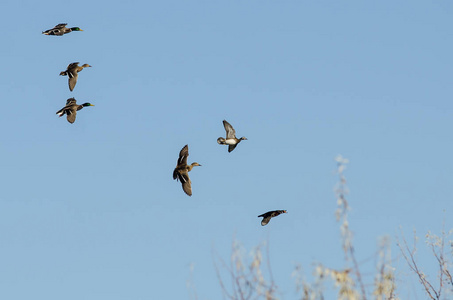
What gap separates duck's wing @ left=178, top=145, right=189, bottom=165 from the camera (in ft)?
96.4

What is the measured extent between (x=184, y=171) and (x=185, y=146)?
993 mm

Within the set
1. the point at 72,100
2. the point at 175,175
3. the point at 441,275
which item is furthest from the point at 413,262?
the point at 72,100

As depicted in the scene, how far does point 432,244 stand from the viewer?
20156mm

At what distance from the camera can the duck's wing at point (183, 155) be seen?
96.4 ft

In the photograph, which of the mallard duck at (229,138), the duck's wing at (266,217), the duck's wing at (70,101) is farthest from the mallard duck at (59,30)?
the duck's wing at (266,217)

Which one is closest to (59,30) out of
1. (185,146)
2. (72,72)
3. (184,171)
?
(72,72)

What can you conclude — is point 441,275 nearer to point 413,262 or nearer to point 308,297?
point 413,262

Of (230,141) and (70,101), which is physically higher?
(70,101)

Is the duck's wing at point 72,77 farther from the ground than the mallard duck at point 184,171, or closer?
farther from the ground

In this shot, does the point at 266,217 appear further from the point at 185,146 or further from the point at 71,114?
the point at 71,114

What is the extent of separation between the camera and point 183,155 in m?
29.5

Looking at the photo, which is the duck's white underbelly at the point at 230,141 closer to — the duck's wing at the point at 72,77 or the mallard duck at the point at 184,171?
the mallard duck at the point at 184,171

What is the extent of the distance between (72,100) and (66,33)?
2.80m

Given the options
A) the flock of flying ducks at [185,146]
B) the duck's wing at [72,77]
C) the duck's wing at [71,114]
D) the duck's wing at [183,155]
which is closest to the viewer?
the flock of flying ducks at [185,146]
